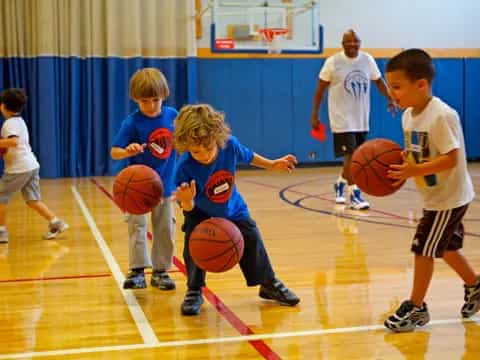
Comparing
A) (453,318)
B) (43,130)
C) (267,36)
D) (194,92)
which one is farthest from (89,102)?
(453,318)

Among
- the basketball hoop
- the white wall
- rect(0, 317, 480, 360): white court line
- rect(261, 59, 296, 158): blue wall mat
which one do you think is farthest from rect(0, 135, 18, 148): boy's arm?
the white wall

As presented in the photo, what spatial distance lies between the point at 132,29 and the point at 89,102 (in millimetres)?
1378

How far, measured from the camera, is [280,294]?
3.81 meters

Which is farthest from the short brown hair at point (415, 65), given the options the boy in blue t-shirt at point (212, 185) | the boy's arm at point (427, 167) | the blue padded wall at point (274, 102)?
the blue padded wall at point (274, 102)

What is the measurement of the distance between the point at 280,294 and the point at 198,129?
1.01 metres

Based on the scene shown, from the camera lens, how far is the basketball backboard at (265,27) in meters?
12.0

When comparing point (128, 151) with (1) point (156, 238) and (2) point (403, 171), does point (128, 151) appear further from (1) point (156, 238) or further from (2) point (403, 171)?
(2) point (403, 171)

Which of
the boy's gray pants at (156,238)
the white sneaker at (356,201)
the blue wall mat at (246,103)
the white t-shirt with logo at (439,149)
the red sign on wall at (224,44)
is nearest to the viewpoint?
the white t-shirt with logo at (439,149)

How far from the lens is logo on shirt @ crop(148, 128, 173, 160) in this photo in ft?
13.3

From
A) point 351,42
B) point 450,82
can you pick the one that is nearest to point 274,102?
point 450,82

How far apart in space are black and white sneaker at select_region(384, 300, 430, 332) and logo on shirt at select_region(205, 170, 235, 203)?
968 millimetres

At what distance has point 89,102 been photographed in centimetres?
1200

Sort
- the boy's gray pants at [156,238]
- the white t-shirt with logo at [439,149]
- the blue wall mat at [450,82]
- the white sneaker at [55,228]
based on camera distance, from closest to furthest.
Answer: the white t-shirt with logo at [439,149] < the boy's gray pants at [156,238] < the white sneaker at [55,228] < the blue wall mat at [450,82]

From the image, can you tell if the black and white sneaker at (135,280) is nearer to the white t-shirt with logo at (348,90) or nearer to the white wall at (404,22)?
the white t-shirt with logo at (348,90)
